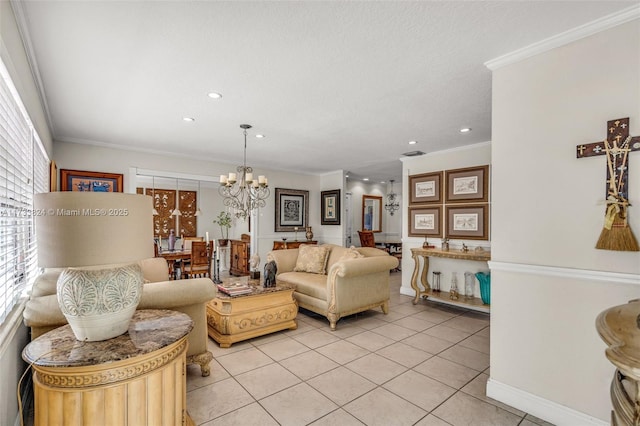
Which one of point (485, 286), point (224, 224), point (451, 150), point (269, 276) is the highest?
point (451, 150)

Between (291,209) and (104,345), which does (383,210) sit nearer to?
(291,209)

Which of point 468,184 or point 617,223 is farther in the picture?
point 468,184

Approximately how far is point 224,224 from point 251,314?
17.0ft

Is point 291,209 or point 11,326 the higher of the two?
point 291,209

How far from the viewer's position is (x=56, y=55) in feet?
6.86

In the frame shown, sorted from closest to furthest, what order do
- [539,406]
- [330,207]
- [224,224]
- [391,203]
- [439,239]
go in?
[539,406], [439,239], [330,207], [224,224], [391,203]

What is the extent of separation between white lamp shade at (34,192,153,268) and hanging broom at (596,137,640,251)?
2581 millimetres

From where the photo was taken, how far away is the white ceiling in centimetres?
165

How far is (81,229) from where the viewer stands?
4.16ft

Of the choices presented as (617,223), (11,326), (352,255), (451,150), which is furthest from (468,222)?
(11,326)

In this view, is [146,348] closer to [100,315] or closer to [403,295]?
[100,315]

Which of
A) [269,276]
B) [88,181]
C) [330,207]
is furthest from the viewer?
[330,207]

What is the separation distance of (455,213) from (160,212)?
23.8 ft

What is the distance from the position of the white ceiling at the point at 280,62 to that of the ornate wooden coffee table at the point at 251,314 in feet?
6.69
